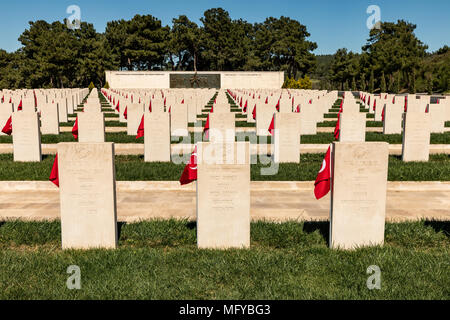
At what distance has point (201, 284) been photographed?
4605 millimetres

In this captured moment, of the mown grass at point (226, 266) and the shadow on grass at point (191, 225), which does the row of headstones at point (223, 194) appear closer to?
the mown grass at point (226, 266)

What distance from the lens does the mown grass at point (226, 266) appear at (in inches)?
174

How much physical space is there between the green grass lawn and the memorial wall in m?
56.8

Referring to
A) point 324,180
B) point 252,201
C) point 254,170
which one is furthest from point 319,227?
point 254,170

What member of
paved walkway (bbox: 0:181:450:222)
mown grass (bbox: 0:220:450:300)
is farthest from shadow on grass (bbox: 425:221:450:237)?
paved walkway (bbox: 0:181:450:222)

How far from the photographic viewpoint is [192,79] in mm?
66875

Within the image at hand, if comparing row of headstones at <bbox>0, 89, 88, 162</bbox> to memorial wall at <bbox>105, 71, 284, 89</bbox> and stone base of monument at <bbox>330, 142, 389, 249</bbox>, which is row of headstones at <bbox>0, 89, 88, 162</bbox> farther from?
memorial wall at <bbox>105, 71, 284, 89</bbox>

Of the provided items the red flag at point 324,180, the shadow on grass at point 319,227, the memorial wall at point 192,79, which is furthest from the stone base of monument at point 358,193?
the memorial wall at point 192,79

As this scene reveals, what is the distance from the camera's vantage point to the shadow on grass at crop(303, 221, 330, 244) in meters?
6.23

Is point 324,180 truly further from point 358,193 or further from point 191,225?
point 191,225

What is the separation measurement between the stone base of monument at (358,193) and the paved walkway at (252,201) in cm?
145
